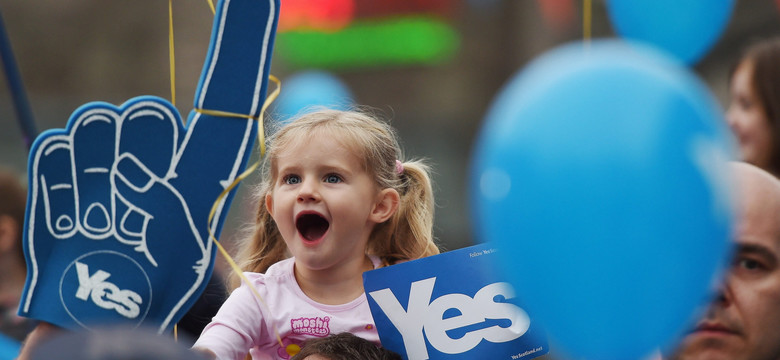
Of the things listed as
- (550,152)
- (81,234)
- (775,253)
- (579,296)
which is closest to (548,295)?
(579,296)

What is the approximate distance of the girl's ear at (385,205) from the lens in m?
2.22

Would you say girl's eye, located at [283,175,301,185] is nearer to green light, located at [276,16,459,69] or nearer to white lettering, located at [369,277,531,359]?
white lettering, located at [369,277,531,359]

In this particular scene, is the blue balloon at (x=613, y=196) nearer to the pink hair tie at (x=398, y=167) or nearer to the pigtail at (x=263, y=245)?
the pink hair tie at (x=398, y=167)

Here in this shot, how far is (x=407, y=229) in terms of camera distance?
2.32 metres

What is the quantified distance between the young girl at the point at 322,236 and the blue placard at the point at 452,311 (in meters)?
0.10

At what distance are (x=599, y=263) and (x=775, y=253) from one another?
0.55 meters

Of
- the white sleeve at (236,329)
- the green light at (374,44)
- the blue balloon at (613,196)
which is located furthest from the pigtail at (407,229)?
the green light at (374,44)

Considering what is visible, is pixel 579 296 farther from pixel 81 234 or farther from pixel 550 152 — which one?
pixel 81 234

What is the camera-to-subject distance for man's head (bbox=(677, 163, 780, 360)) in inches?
68.2

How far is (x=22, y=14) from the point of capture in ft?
37.6

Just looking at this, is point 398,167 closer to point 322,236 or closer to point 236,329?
point 322,236

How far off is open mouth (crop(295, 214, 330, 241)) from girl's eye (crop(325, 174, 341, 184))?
0.24 feet

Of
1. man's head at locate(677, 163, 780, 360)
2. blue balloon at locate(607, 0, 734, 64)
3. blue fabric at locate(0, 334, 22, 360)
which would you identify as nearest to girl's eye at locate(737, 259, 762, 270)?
man's head at locate(677, 163, 780, 360)

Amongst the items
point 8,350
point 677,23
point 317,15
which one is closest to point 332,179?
point 8,350
